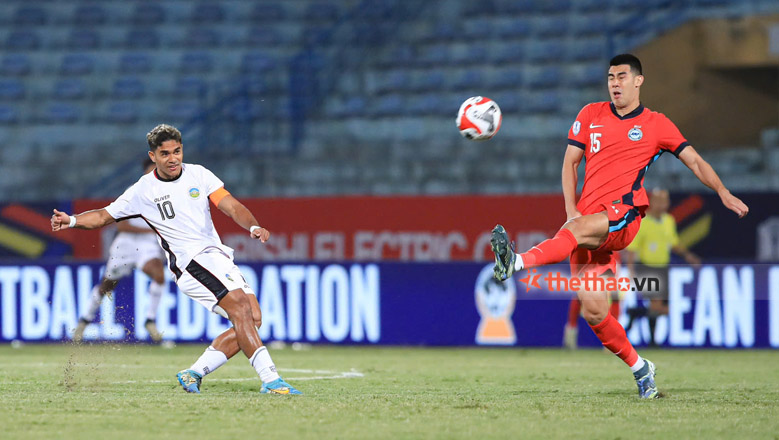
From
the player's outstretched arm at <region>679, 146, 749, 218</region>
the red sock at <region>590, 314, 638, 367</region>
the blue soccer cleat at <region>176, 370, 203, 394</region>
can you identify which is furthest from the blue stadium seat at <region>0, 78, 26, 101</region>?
the player's outstretched arm at <region>679, 146, 749, 218</region>

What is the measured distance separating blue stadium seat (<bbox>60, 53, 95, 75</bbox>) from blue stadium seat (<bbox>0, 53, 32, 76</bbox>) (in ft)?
A: 1.98

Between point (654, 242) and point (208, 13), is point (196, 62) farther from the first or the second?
point (654, 242)

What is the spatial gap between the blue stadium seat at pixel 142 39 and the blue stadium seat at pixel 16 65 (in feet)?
5.59

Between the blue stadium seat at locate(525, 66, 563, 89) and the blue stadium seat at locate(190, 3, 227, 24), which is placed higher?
the blue stadium seat at locate(190, 3, 227, 24)

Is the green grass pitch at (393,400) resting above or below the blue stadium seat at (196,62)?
below

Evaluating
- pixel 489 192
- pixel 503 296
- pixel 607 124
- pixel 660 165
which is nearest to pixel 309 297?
pixel 503 296

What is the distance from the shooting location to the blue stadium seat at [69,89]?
20.1 metres

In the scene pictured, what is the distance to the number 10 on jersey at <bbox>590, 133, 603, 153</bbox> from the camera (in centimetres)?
808

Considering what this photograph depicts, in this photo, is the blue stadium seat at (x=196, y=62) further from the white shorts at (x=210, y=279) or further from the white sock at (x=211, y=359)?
the white sock at (x=211, y=359)

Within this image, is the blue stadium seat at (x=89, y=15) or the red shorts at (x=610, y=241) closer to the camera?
the red shorts at (x=610, y=241)

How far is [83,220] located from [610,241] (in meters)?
3.50

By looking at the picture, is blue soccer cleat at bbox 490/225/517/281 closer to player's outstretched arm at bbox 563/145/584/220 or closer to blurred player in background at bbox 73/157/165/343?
player's outstretched arm at bbox 563/145/584/220

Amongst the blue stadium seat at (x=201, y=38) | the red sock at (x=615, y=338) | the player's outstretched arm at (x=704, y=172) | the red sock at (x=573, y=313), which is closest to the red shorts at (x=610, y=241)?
the red sock at (x=615, y=338)

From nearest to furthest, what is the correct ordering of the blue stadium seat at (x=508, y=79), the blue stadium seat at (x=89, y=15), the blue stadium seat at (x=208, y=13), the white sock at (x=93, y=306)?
the white sock at (x=93, y=306)
the blue stadium seat at (x=508, y=79)
the blue stadium seat at (x=208, y=13)
the blue stadium seat at (x=89, y=15)
